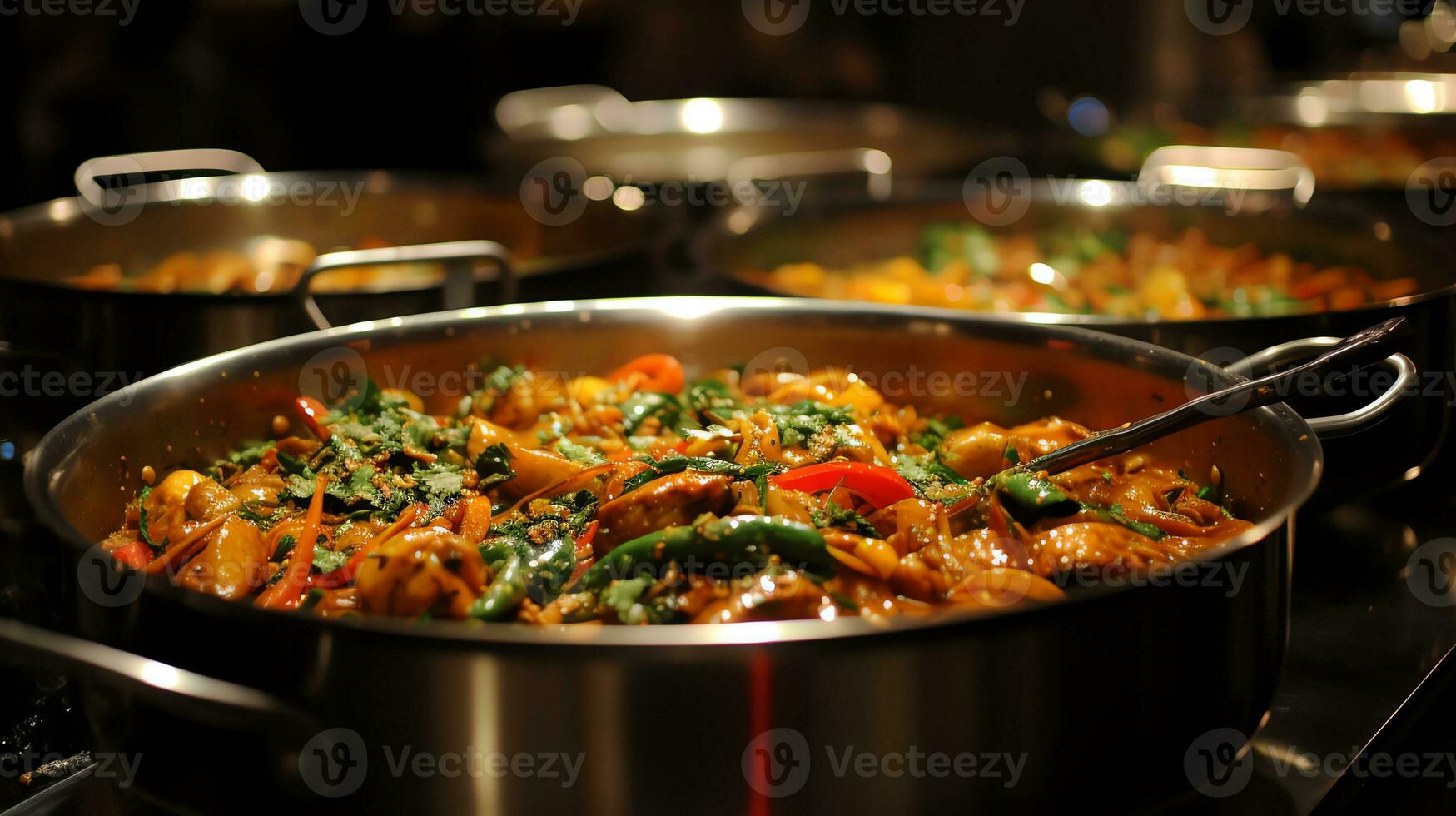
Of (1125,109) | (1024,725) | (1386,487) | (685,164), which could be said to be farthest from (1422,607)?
(1125,109)

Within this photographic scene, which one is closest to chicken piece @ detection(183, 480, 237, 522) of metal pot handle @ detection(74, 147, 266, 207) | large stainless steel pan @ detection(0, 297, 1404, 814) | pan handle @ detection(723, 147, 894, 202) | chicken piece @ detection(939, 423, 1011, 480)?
large stainless steel pan @ detection(0, 297, 1404, 814)

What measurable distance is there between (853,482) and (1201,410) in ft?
1.42

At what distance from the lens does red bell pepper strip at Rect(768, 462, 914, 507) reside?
1.53 meters

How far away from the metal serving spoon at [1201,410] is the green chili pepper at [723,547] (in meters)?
0.40

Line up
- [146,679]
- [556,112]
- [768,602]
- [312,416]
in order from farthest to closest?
[556,112] < [312,416] < [768,602] < [146,679]

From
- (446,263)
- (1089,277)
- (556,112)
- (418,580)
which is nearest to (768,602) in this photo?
(418,580)

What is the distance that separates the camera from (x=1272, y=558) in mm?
1147

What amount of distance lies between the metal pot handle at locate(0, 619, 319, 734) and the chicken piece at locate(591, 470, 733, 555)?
0.48 m

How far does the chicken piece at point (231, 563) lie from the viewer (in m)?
1.34

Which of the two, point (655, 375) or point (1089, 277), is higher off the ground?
point (1089, 277)

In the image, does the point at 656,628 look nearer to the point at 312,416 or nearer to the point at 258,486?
the point at 258,486

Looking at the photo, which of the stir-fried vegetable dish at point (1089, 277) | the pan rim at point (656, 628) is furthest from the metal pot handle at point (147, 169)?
the stir-fried vegetable dish at point (1089, 277)

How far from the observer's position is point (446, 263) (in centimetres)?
219

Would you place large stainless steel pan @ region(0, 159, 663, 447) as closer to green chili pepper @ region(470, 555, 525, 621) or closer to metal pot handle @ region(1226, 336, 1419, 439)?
green chili pepper @ region(470, 555, 525, 621)
